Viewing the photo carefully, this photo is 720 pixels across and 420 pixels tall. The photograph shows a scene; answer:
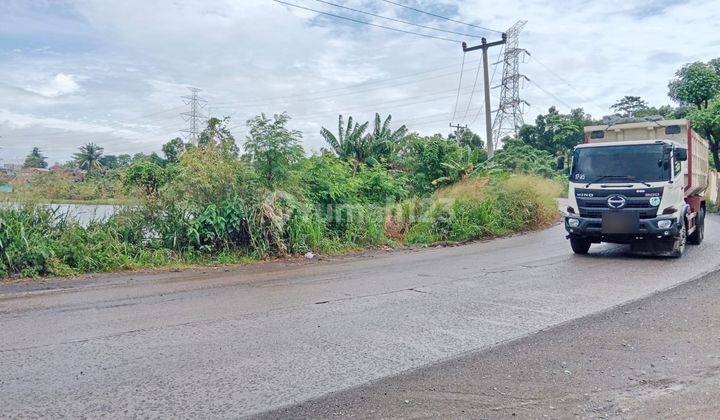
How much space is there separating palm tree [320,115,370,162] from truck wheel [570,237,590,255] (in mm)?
14703

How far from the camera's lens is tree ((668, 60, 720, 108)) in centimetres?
3259

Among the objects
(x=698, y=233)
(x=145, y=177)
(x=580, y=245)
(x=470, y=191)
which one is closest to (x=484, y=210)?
(x=470, y=191)

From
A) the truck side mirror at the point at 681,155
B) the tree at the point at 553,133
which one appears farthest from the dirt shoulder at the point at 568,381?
the tree at the point at 553,133

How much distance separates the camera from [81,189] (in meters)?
11.8

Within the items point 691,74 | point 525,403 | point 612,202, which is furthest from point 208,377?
A: point 691,74

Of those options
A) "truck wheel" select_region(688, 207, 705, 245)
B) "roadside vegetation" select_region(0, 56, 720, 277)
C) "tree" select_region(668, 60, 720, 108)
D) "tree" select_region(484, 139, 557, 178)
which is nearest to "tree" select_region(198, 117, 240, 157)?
"roadside vegetation" select_region(0, 56, 720, 277)

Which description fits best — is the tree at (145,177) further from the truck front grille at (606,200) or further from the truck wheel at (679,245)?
the truck wheel at (679,245)

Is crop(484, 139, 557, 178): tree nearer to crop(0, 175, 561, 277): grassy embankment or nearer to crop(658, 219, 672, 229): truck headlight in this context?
crop(0, 175, 561, 277): grassy embankment

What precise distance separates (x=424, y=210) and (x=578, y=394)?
12.9m

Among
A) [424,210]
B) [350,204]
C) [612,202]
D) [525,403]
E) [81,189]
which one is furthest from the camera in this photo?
[424,210]

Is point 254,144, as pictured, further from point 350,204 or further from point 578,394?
point 578,394

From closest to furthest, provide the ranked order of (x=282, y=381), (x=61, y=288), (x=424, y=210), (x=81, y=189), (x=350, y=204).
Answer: (x=282, y=381), (x=61, y=288), (x=81, y=189), (x=350, y=204), (x=424, y=210)

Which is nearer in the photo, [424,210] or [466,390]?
[466,390]

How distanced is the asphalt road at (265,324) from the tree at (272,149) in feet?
8.43
